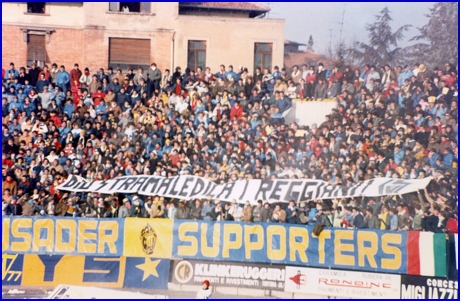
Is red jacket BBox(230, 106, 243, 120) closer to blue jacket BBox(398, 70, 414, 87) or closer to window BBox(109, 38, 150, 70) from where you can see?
window BBox(109, 38, 150, 70)

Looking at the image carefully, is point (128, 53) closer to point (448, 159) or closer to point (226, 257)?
point (226, 257)

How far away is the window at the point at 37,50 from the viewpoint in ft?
64.6

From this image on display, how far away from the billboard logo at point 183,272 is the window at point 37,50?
26.1ft

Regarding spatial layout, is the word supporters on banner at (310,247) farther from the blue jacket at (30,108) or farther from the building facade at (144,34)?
the blue jacket at (30,108)

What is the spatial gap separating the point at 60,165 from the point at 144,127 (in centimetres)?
235

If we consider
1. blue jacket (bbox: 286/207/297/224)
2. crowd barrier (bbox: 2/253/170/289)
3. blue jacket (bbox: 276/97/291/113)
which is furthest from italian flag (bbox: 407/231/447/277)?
crowd barrier (bbox: 2/253/170/289)

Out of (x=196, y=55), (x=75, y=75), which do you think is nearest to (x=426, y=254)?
(x=196, y=55)

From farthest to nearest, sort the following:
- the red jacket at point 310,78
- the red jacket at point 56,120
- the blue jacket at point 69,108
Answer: the blue jacket at point 69,108
the red jacket at point 56,120
the red jacket at point 310,78

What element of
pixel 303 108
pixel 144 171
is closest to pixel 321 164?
pixel 303 108

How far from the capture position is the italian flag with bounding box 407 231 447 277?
13734 millimetres

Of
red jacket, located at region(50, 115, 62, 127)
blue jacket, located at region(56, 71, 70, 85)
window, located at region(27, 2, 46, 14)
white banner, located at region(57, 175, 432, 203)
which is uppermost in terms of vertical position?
window, located at region(27, 2, 46, 14)

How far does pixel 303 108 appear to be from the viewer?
57.9ft

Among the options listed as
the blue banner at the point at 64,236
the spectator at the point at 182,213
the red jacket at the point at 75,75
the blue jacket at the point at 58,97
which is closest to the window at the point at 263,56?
the red jacket at the point at 75,75

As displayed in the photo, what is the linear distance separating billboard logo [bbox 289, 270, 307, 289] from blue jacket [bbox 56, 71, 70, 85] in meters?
8.79
